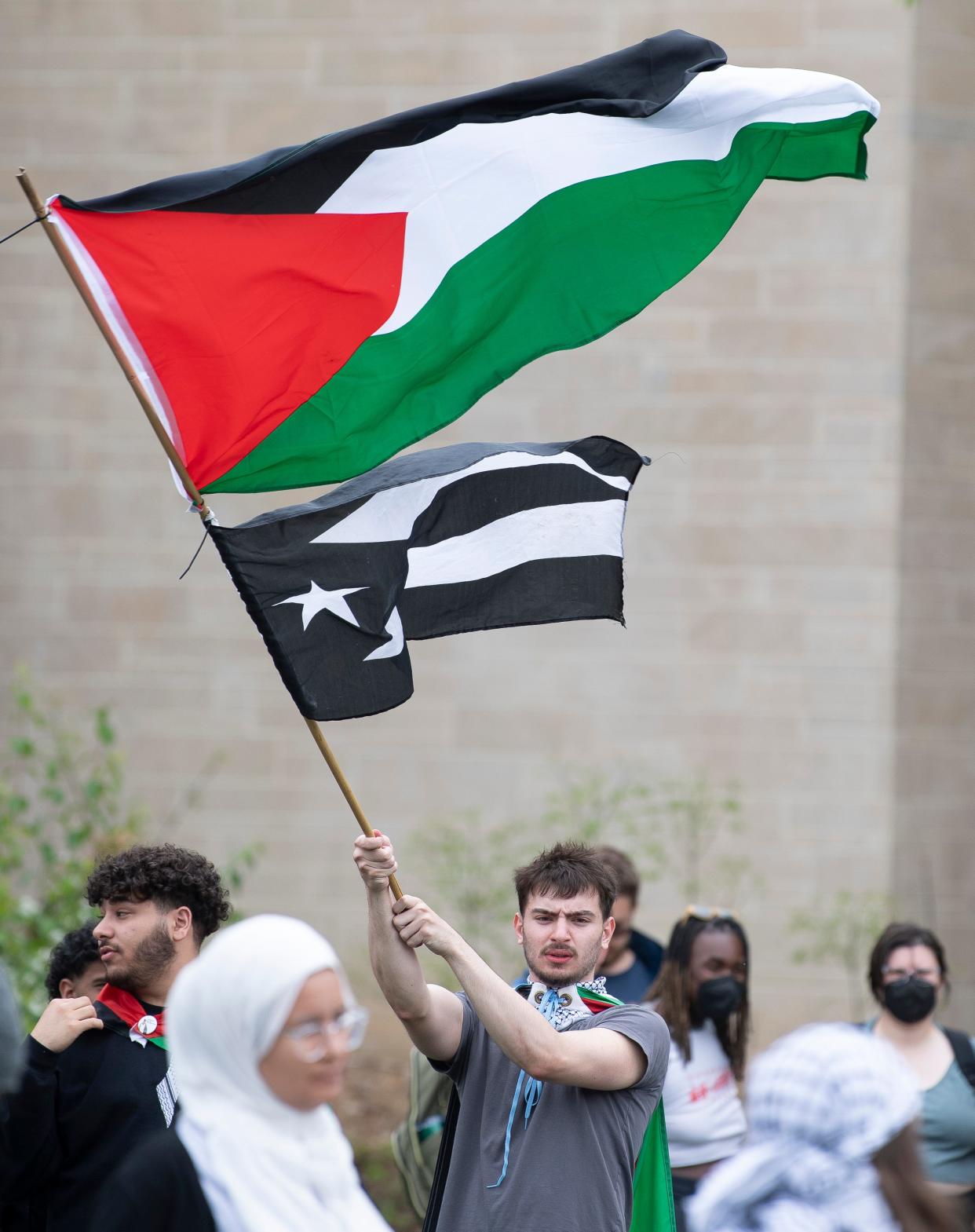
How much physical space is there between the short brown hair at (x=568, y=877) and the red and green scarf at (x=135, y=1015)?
96 centimetres

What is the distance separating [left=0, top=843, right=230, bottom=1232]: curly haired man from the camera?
149 inches

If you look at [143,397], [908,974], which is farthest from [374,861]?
[908,974]

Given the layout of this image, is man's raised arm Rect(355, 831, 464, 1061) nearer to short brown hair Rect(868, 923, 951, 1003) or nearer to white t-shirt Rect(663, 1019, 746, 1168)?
white t-shirt Rect(663, 1019, 746, 1168)

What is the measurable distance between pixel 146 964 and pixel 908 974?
Result: 293cm

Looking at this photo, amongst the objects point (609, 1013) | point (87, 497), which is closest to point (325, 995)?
point (609, 1013)

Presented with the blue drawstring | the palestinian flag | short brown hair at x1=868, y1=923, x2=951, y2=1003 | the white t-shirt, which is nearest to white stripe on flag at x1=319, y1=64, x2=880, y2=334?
the palestinian flag

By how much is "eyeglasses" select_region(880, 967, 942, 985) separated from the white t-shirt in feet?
2.20

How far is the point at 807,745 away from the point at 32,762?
16.6ft

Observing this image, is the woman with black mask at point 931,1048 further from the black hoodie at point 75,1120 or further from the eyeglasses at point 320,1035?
the eyeglasses at point 320,1035

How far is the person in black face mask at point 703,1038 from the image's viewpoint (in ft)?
17.5

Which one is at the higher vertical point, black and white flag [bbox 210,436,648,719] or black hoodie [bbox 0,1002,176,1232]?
black and white flag [bbox 210,436,648,719]

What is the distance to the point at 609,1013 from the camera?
380 cm

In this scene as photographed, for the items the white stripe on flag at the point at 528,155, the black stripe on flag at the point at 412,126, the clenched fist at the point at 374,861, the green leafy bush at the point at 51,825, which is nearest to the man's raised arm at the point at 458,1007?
the clenched fist at the point at 374,861

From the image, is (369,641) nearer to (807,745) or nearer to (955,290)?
(807,745)
